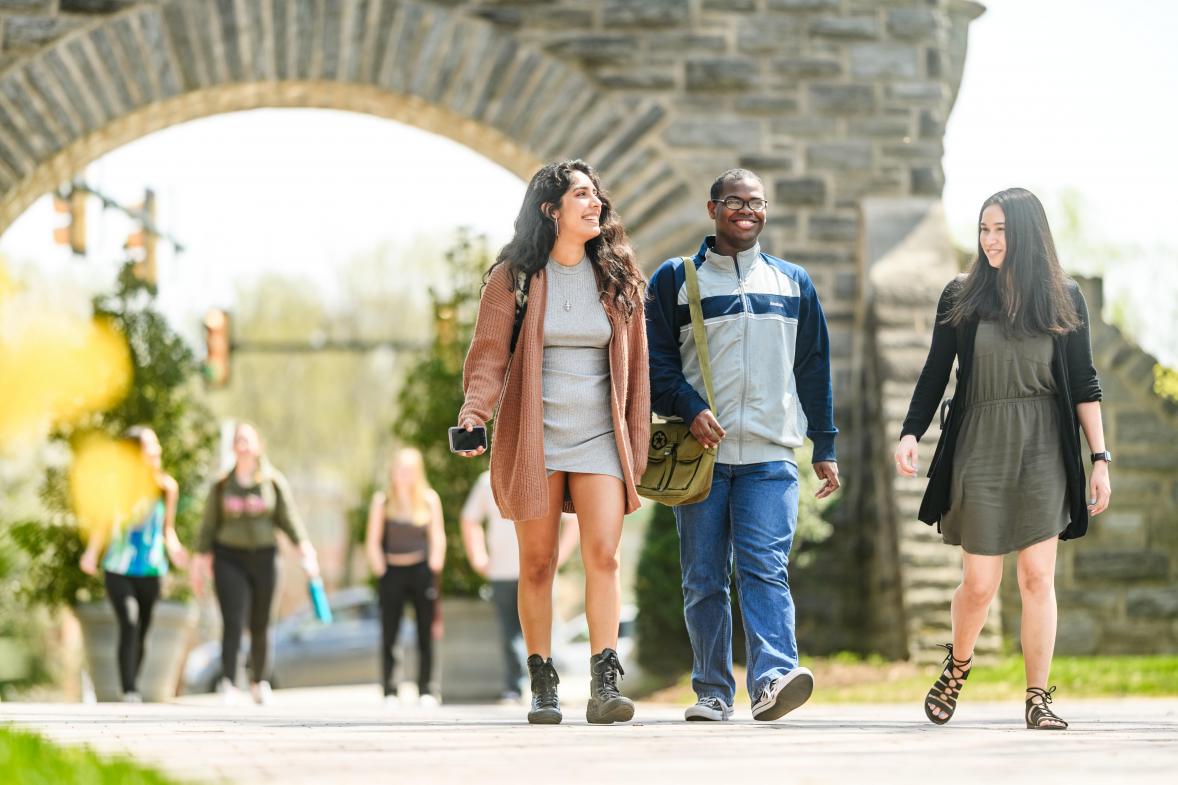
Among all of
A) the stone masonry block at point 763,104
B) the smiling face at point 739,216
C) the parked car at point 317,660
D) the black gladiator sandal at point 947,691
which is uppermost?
the stone masonry block at point 763,104

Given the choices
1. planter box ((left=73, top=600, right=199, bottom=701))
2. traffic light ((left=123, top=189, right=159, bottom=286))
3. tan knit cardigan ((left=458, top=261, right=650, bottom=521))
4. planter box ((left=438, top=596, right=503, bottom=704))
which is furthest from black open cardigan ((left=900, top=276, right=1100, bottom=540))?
traffic light ((left=123, top=189, right=159, bottom=286))

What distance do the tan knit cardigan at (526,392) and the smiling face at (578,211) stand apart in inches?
7.3

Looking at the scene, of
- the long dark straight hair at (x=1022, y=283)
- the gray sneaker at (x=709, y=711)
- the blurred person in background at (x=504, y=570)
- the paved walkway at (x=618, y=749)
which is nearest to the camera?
the paved walkway at (x=618, y=749)

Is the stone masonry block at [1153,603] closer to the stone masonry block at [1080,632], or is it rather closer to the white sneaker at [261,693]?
the stone masonry block at [1080,632]

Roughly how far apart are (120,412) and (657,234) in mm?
5290

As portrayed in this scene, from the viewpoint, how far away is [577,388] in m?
5.86

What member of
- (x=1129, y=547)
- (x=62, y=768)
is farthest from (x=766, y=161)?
(x=62, y=768)

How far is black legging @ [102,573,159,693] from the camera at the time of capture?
34.3 ft

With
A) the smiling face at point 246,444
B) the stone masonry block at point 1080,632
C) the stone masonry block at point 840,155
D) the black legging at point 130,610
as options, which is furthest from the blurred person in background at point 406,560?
the stone masonry block at point 1080,632

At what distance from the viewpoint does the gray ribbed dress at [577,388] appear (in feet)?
19.2

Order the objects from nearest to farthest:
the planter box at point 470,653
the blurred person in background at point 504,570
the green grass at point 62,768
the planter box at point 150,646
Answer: the green grass at point 62,768
the blurred person in background at point 504,570
the planter box at point 150,646
the planter box at point 470,653

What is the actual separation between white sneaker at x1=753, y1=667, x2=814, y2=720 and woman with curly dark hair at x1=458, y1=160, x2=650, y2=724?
1.62ft

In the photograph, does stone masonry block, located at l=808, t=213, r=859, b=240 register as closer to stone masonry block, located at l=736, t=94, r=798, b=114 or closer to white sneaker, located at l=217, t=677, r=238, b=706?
stone masonry block, located at l=736, t=94, r=798, b=114

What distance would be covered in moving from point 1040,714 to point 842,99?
6962 millimetres
